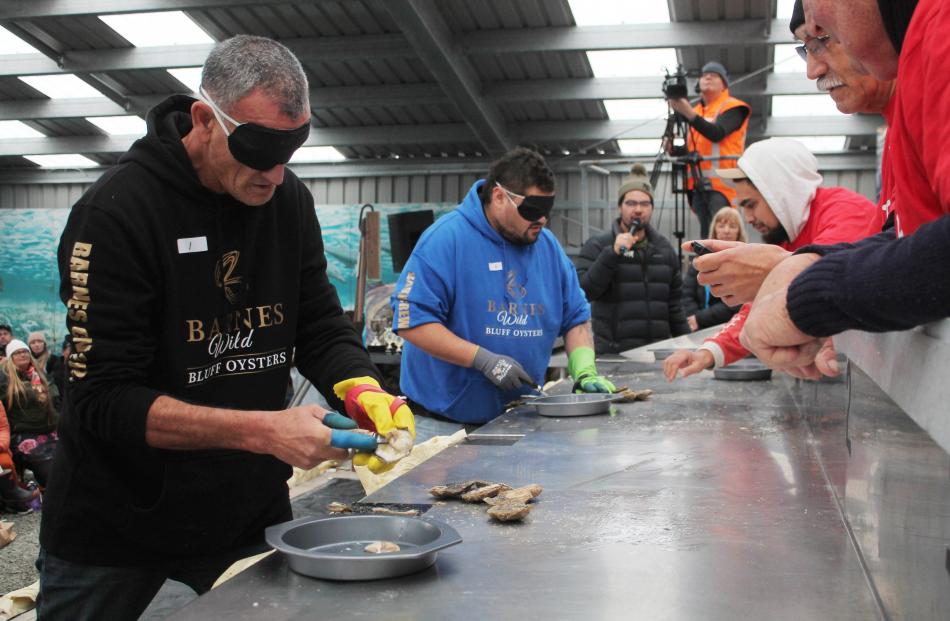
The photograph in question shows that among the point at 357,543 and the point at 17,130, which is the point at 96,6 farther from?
the point at 357,543

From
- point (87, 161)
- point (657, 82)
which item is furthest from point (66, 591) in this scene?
point (87, 161)

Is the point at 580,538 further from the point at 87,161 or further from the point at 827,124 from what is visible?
the point at 87,161

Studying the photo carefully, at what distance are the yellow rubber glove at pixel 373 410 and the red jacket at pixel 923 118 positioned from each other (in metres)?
0.99

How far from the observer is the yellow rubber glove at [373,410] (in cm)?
173

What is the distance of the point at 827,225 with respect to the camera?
2.83 meters

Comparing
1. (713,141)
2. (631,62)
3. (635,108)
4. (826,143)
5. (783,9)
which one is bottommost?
(713,141)

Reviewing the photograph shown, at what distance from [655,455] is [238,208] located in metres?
1.12

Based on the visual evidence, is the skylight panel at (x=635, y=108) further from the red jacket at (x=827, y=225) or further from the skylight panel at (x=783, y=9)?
the red jacket at (x=827, y=225)

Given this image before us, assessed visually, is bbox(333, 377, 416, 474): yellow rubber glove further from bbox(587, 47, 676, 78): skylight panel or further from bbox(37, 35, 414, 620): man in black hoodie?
bbox(587, 47, 676, 78): skylight panel

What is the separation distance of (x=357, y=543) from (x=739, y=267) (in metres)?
0.74

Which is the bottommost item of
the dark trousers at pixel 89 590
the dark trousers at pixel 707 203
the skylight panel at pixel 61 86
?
the dark trousers at pixel 89 590

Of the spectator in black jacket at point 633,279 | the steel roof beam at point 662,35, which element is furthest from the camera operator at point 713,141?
the spectator in black jacket at point 633,279

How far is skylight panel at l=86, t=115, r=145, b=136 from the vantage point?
12.1 metres

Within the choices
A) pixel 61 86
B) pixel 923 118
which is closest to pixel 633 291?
pixel 923 118
